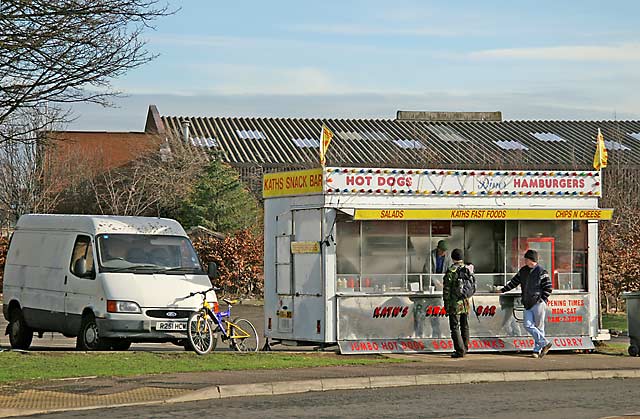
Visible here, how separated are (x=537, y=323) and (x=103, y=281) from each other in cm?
715

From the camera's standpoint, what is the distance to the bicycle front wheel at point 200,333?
18.8 metres

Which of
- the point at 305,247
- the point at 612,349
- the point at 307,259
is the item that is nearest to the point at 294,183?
the point at 305,247

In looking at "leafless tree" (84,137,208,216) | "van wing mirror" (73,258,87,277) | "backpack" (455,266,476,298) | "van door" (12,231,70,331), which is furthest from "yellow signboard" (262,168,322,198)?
"leafless tree" (84,137,208,216)

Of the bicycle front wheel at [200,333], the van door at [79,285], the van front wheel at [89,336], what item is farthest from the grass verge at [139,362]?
the van door at [79,285]

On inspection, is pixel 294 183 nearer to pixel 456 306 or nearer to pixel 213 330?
pixel 213 330

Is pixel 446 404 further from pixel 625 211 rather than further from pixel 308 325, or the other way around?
pixel 625 211

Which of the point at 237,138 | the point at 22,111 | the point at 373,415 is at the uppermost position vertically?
the point at 237,138

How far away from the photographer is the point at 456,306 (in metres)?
19.2

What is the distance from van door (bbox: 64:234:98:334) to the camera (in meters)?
19.8

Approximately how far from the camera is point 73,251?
67.6ft

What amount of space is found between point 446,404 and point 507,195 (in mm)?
7855

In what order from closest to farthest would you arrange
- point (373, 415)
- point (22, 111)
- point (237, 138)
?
point (373, 415), point (22, 111), point (237, 138)

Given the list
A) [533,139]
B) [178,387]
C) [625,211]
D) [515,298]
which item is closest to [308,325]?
[515,298]

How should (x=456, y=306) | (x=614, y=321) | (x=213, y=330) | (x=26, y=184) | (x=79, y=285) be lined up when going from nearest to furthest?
(x=456, y=306), (x=213, y=330), (x=79, y=285), (x=614, y=321), (x=26, y=184)
